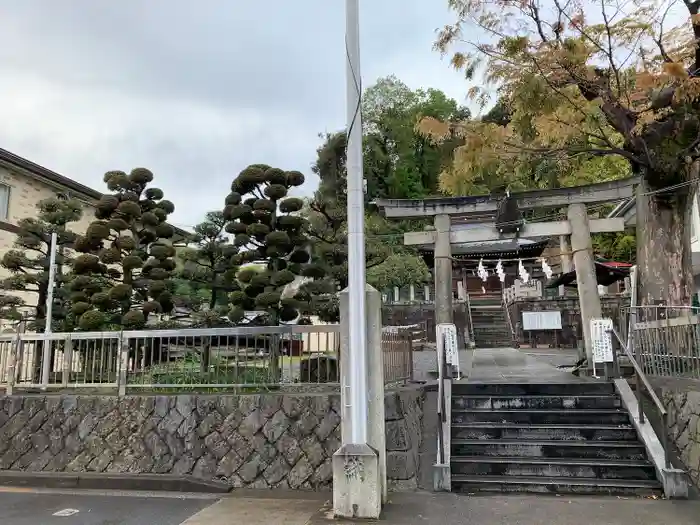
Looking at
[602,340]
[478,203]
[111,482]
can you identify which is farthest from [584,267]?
[111,482]

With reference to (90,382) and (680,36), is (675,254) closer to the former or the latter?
(680,36)

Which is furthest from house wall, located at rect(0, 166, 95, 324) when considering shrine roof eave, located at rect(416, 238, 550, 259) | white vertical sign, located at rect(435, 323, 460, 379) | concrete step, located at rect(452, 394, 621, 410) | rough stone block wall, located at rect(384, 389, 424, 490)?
concrete step, located at rect(452, 394, 621, 410)

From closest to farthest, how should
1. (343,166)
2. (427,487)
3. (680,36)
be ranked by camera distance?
(427,487), (680,36), (343,166)

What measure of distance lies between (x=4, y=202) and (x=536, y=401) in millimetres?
17434

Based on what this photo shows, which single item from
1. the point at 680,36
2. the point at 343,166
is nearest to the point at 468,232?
the point at 343,166

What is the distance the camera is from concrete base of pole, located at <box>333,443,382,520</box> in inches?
218

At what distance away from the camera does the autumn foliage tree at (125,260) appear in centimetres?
Answer: 1038

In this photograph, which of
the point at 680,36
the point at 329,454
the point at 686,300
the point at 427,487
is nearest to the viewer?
the point at 427,487

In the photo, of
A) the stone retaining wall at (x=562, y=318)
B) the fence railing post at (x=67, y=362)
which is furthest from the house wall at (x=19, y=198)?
the stone retaining wall at (x=562, y=318)

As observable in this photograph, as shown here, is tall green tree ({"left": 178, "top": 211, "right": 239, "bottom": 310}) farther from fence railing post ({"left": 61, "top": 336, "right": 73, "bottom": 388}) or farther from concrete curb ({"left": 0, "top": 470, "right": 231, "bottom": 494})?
concrete curb ({"left": 0, "top": 470, "right": 231, "bottom": 494})

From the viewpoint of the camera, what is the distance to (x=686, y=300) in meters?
9.75

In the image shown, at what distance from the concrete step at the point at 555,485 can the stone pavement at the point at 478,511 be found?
0.22 m

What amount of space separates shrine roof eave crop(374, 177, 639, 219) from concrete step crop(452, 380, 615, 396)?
4.20 m

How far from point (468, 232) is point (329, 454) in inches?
240
